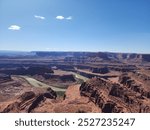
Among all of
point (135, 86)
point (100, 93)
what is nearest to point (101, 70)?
point (135, 86)

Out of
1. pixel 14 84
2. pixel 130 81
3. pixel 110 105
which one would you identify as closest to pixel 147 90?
pixel 130 81

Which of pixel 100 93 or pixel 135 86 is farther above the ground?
pixel 100 93

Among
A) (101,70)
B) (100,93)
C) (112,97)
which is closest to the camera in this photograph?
(112,97)

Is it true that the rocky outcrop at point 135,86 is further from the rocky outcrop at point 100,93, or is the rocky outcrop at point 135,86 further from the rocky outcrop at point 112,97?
the rocky outcrop at point 100,93

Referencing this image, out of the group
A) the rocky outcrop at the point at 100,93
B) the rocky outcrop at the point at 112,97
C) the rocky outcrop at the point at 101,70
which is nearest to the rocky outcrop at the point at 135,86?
the rocky outcrop at the point at 112,97

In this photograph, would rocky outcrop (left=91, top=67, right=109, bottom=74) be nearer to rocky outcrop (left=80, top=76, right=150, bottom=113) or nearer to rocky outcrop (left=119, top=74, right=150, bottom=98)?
rocky outcrop (left=119, top=74, right=150, bottom=98)

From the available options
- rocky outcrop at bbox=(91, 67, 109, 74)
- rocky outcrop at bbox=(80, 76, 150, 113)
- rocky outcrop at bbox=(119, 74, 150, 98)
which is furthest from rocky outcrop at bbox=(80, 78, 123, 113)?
rocky outcrop at bbox=(91, 67, 109, 74)

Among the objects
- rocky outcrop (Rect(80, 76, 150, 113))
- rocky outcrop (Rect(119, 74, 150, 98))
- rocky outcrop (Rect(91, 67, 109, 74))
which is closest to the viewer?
rocky outcrop (Rect(80, 76, 150, 113))

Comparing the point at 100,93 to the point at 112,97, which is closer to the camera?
the point at 112,97

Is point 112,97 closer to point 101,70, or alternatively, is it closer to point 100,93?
point 100,93

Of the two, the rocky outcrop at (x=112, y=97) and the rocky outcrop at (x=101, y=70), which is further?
the rocky outcrop at (x=101, y=70)

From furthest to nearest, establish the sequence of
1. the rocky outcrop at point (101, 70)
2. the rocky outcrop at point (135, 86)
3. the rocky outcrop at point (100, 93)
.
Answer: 1. the rocky outcrop at point (101, 70)
2. the rocky outcrop at point (135, 86)
3. the rocky outcrop at point (100, 93)

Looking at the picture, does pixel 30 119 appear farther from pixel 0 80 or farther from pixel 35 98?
pixel 0 80
